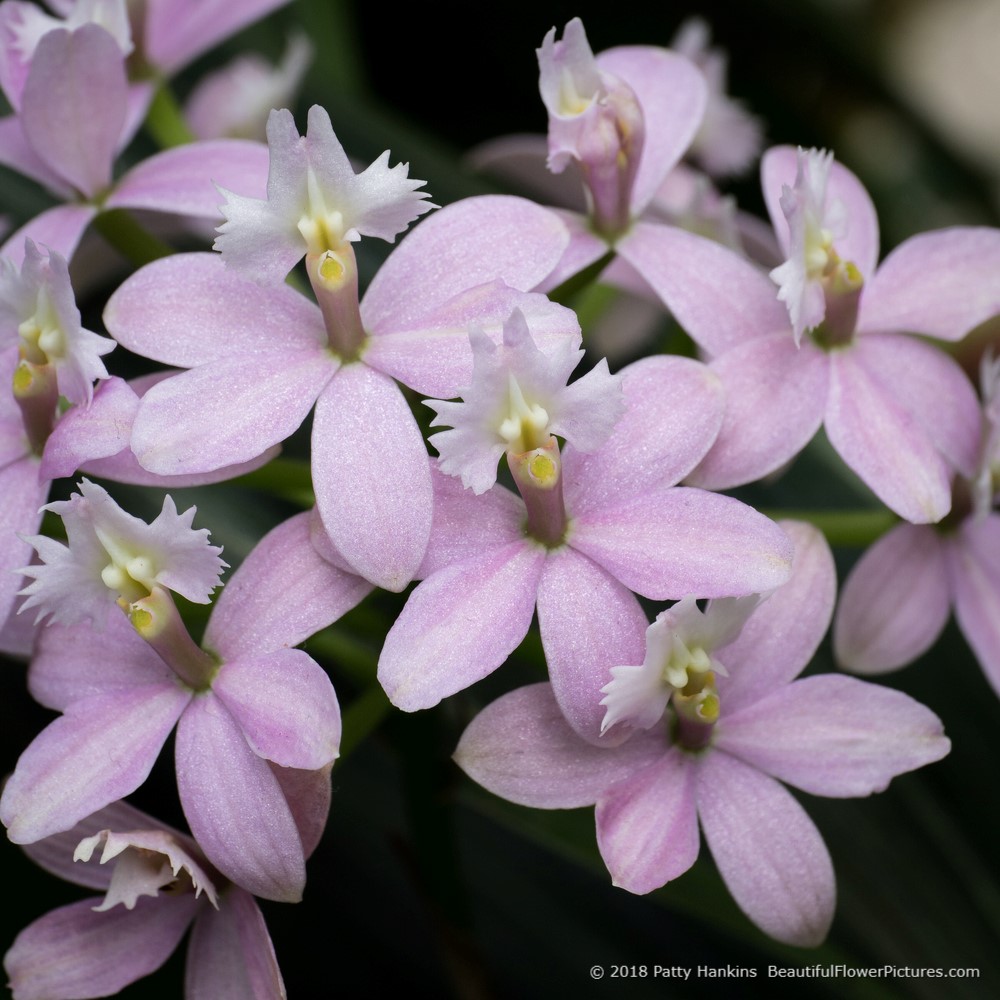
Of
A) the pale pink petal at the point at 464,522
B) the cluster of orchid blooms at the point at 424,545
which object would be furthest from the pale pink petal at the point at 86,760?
the pale pink petal at the point at 464,522

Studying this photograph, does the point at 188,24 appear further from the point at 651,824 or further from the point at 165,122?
the point at 651,824

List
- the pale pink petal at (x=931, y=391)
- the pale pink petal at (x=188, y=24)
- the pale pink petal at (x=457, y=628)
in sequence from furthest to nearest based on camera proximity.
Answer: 1. the pale pink petal at (x=188, y=24)
2. the pale pink petal at (x=931, y=391)
3. the pale pink petal at (x=457, y=628)

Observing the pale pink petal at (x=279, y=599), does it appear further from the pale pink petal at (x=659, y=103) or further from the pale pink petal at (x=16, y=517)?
the pale pink petal at (x=659, y=103)

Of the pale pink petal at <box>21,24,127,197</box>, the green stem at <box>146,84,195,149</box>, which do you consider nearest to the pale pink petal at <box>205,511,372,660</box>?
the pale pink petal at <box>21,24,127,197</box>

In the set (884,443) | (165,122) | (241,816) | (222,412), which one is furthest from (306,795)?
(165,122)

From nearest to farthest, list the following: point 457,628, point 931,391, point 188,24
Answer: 1. point 457,628
2. point 931,391
3. point 188,24

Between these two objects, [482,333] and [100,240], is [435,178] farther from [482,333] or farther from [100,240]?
[482,333]

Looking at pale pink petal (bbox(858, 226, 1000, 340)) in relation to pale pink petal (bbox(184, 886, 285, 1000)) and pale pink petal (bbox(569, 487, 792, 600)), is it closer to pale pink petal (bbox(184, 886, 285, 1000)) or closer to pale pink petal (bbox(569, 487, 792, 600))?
→ pale pink petal (bbox(569, 487, 792, 600))
